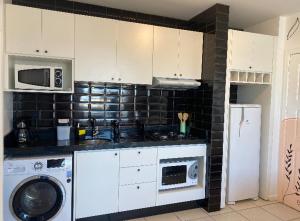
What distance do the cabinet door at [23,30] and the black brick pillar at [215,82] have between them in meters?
1.86

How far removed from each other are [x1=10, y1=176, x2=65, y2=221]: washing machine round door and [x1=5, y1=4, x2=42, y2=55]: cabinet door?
1212 mm

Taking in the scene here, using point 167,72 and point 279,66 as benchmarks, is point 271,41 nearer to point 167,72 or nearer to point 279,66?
point 279,66

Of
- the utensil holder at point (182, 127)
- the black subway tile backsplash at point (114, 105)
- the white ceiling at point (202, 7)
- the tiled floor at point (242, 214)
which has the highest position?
the white ceiling at point (202, 7)

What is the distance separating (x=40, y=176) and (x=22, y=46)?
1231mm

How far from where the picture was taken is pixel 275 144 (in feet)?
9.94

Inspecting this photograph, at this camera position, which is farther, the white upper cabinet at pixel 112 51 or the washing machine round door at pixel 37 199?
the white upper cabinet at pixel 112 51

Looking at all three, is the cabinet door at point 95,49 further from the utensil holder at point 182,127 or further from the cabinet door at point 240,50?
the cabinet door at point 240,50

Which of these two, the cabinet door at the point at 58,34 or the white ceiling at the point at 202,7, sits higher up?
the white ceiling at the point at 202,7

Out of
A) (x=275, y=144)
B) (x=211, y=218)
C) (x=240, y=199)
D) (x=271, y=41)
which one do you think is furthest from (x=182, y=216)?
(x=271, y=41)

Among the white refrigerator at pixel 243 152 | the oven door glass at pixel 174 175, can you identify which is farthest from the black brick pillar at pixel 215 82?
the oven door glass at pixel 174 175

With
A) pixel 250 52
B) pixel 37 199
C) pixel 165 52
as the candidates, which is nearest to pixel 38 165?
pixel 37 199

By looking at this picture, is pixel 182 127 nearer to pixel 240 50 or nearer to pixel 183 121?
pixel 183 121

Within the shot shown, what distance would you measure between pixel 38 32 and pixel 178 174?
2136 millimetres

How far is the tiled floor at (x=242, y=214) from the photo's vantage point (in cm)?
256
